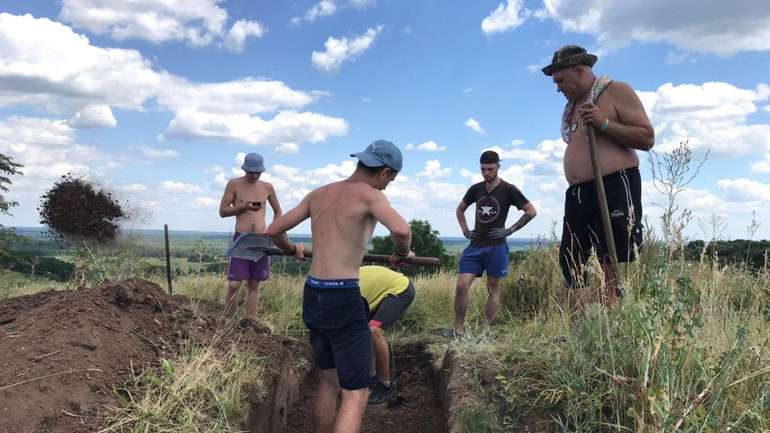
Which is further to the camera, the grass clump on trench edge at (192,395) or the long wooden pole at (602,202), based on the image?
the long wooden pole at (602,202)

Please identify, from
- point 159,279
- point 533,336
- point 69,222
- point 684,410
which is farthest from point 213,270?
point 684,410

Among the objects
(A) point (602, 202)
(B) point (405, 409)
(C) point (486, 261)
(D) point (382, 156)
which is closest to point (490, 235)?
(C) point (486, 261)

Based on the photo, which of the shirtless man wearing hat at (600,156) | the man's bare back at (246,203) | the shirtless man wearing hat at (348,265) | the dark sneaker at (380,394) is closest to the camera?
the shirtless man wearing hat at (348,265)

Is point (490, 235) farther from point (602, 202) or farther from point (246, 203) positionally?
point (602, 202)

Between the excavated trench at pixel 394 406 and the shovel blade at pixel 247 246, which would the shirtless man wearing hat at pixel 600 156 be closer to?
the excavated trench at pixel 394 406

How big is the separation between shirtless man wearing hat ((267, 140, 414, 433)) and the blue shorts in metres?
2.80

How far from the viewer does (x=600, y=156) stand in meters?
3.97

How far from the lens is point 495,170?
665 centimetres

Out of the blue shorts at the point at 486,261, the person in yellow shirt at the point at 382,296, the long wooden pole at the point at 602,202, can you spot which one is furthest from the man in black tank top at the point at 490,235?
the long wooden pole at the point at 602,202

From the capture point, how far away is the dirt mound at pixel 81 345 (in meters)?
3.14

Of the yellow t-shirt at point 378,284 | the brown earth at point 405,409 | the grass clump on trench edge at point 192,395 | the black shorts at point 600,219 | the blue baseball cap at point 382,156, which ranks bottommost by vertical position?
the brown earth at point 405,409

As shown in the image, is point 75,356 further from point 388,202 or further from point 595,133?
point 595,133

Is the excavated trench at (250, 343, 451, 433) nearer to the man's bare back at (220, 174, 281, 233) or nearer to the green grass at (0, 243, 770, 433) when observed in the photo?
the green grass at (0, 243, 770, 433)

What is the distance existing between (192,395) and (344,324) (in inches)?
39.8
